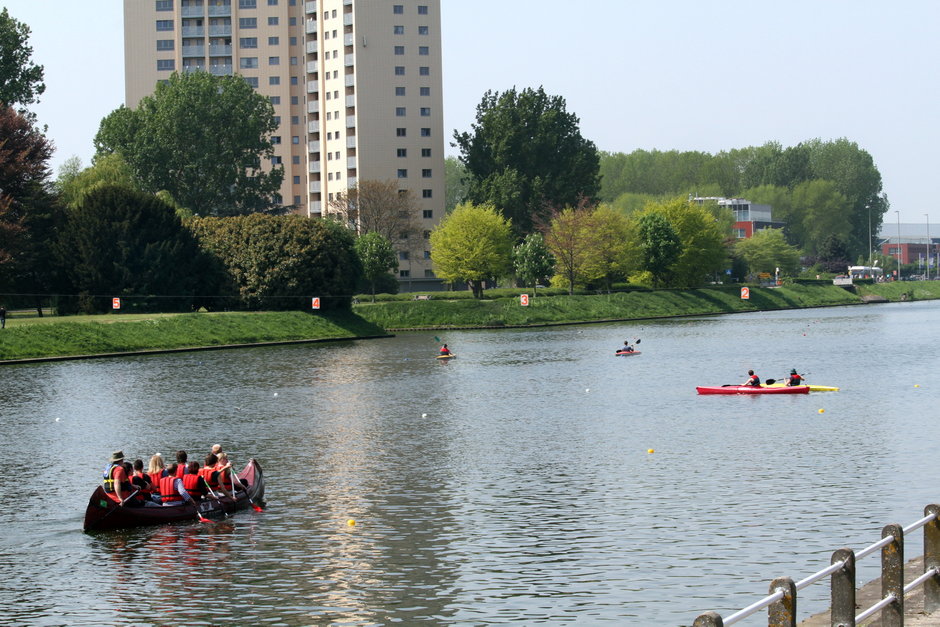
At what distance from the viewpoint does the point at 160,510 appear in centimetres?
3109

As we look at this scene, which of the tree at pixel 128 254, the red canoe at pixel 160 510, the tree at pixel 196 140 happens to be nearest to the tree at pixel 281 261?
the tree at pixel 128 254

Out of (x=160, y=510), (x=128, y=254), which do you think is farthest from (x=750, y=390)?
(x=128, y=254)

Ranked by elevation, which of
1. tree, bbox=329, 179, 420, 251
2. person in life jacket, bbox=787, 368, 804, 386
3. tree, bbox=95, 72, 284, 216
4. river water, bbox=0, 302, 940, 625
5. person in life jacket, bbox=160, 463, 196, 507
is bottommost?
river water, bbox=0, 302, 940, 625

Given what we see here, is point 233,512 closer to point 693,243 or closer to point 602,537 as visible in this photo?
point 602,537

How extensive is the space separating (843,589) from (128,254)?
339 feet

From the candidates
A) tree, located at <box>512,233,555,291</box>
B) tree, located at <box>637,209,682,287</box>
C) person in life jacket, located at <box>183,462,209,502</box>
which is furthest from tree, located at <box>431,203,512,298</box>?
person in life jacket, located at <box>183,462,209,502</box>

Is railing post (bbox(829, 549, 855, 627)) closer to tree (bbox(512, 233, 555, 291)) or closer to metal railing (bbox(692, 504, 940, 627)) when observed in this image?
metal railing (bbox(692, 504, 940, 627))

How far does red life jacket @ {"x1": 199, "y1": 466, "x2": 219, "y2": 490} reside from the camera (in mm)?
32250

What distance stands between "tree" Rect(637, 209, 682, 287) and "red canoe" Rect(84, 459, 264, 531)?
13103cm

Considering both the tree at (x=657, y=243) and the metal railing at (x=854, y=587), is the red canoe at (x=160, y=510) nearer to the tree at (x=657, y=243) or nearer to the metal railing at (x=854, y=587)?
the metal railing at (x=854, y=587)

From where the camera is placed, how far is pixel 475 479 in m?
36.4

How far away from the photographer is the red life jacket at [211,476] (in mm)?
32250

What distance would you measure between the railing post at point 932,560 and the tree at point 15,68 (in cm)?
13068

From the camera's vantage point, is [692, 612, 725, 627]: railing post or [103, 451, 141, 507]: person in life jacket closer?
[692, 612, 725, 627]: railing post
